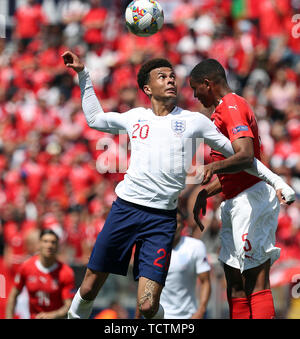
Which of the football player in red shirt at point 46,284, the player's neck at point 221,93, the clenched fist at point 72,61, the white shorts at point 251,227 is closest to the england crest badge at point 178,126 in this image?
the player's neck at point 221,93

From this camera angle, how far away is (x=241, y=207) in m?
6.07

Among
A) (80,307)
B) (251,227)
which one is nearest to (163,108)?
(251,227)

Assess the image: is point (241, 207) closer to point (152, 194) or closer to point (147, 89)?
point (152, 194)

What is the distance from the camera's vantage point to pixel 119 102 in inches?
585

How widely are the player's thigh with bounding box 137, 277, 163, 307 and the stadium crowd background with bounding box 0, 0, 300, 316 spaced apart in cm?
444

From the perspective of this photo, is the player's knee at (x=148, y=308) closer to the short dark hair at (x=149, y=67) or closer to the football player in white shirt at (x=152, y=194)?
the football player in white shirt at (x=152, y=194)

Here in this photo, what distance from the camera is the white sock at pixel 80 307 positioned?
19.6 ft

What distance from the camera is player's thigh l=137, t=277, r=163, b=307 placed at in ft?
18.6

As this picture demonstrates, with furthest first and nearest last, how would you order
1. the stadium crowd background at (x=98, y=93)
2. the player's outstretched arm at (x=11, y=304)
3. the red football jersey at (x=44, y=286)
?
the stadium crowd background at (x=98, y=93), the red football jersey at (x=44, y=286), the player's outstretched arm at (x=11, y=304)

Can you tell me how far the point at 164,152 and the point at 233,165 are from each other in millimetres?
589

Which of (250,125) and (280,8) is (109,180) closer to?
(280,8)

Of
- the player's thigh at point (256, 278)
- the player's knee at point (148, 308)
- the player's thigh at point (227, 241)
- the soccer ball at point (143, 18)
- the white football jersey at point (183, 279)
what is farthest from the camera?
the white football jersey at point (183, 279)

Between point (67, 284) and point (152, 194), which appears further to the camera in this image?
point (67, 284)

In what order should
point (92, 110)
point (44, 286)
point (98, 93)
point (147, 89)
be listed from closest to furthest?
point (147, 89), point (92, 110), point (44, 286), point (98, 93)
